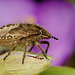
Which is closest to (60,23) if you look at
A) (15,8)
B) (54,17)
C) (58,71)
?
(54,17)

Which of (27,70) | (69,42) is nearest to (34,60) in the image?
(27,70)

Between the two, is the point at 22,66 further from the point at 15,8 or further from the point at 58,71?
the point at 15,8

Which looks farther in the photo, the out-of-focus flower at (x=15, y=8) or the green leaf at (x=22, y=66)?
the out-of-focus flower at (x=15, y=8)

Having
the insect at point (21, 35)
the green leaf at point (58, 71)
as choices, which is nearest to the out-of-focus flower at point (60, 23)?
the green leaf at point (58, 71)

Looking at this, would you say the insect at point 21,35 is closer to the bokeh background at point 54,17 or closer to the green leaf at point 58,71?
the green leaf at point 58,71

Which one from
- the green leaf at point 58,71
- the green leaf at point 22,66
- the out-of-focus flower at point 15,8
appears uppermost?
the out-of-focus flower at point 15,8

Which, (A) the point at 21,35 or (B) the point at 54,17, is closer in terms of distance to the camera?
(A) the point at 21,35
